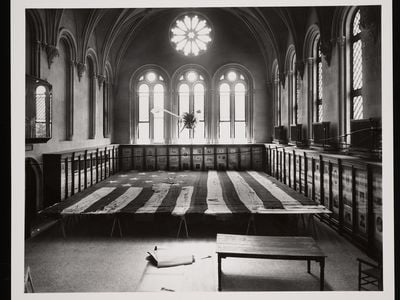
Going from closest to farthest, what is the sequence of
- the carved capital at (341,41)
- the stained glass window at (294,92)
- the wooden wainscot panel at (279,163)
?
the carved capital at (341,41), the wooden wainscot panel at (279,163), the stained glass window at (294,92)

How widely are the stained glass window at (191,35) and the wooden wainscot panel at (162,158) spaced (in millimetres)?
4762

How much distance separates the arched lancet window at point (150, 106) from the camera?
1638 cm

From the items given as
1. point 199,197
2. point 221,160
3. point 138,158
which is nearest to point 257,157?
point 221,160

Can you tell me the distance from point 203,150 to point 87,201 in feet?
27.3

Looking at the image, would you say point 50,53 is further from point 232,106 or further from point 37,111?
point 232,106

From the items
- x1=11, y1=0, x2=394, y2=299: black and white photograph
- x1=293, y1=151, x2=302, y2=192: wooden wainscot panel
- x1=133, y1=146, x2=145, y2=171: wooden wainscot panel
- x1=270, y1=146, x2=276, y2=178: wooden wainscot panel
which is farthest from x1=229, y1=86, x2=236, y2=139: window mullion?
x1=293, y1=151, x2=302, y2=192: wooden wainscot panel

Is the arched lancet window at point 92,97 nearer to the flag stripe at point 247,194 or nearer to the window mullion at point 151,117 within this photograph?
the window mullion at point 151,117

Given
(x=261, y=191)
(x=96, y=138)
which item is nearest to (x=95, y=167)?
(x=96, y=138)

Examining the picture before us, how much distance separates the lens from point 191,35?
16.6 metres

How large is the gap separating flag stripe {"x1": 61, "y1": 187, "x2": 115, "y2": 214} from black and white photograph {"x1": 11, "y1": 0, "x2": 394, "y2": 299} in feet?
0.26

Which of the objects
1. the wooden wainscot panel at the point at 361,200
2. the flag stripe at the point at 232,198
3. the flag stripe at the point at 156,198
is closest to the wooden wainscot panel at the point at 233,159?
the flag stripe at the point at 232,198
